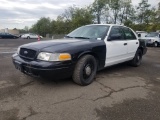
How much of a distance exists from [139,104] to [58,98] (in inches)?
62.2

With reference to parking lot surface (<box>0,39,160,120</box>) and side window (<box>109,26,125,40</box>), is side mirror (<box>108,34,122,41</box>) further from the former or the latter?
parking lot surface (<box>0,39,160,120</box>)

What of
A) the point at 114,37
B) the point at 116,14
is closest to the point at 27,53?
the point at 114,37

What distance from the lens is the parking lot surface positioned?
124 inches

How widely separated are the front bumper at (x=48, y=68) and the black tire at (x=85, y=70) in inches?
7.4

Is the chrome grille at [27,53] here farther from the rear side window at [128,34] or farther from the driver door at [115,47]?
the rear side window at [128,34]

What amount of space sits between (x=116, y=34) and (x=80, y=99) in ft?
8.28

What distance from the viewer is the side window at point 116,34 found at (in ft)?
17.3

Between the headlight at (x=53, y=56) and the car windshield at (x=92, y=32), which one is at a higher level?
the car windshield at (x=92, y=32)

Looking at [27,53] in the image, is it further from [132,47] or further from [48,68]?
[132,47]

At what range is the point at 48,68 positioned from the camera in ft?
12.5

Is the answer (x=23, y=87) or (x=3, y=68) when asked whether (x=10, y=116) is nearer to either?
(x=23, y=87)

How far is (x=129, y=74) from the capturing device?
5.82m

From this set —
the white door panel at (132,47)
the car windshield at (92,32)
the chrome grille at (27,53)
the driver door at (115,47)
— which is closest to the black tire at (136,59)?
the white door panel at (132,47)

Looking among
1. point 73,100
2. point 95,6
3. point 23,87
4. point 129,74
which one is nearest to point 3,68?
point 23,87
